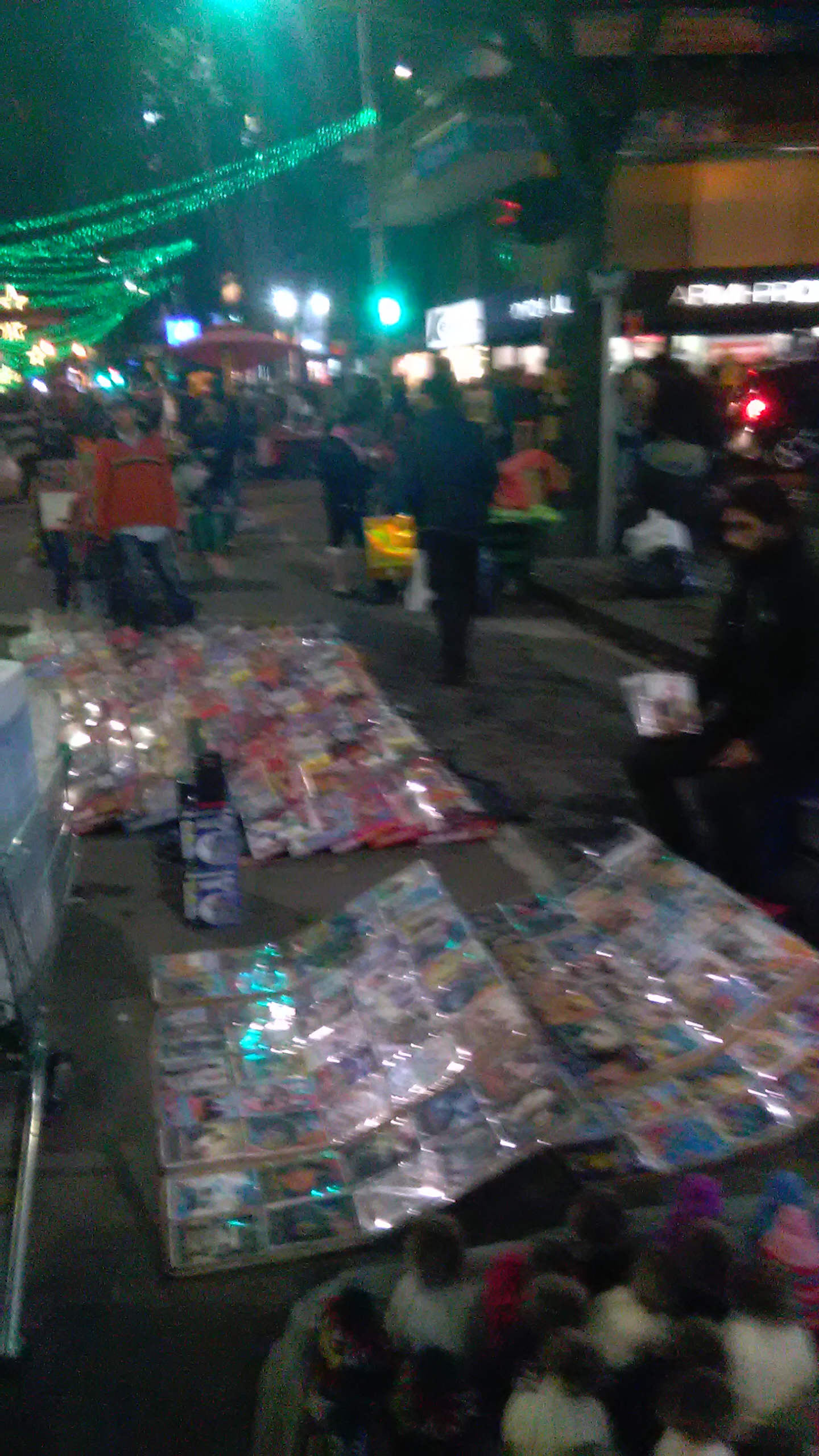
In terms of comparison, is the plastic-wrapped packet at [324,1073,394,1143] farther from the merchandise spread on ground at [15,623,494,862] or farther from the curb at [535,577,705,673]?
the curb at [535,577,705,673]

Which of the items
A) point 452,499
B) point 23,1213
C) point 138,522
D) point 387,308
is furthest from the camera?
point 387,308

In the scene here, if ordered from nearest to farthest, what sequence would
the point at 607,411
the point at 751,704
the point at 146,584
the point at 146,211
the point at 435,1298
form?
the point at 435,1298
the point at 751,704
the point at 146,584
the point at 607,411
the point at 146,211

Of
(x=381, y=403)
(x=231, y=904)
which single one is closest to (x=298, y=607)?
(x=381, y=403)

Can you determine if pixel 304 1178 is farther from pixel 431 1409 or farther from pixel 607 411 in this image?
pixel 607 411

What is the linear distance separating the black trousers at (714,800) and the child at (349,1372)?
237 centimetres

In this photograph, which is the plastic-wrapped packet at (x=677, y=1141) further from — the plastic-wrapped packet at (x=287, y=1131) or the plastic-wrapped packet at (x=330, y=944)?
the plastic-wrapped packet at (x=330, y=944)

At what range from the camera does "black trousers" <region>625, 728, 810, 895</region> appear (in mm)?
3969

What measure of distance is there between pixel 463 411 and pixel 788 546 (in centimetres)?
417

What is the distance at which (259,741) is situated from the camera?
588 cm

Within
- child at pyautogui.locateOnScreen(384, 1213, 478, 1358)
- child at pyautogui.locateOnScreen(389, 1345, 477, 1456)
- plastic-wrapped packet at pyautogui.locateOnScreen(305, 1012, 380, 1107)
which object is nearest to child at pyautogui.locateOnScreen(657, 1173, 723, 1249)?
child at pyautogui.locateOnScreen(384, 1213, 478, 1358)

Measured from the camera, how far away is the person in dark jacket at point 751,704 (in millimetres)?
3896

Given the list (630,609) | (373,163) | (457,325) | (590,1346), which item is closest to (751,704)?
(590,1346)

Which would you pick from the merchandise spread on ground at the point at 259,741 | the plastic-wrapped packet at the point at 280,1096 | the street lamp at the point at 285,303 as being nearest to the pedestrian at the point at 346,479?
the merchandise spread on ground at the point at 259,741

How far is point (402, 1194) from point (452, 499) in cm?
525
